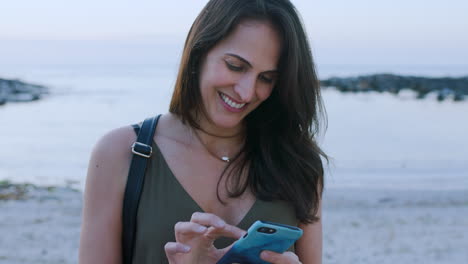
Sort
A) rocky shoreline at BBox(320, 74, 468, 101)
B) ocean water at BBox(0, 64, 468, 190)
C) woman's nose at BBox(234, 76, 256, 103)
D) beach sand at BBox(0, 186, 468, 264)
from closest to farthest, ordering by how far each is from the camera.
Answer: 1. woman's nose at BBox(234, 76, 256, 103)
2. beach sand at BBox(0, 186, 468, 264)
3. ocean water at BBox(0, 64, 468, 190)
4. rocky shoreline at BBox(320, 74, 468, 101)

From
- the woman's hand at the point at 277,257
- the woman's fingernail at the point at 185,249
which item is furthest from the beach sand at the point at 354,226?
the woman's fingernail at the point at 185,249

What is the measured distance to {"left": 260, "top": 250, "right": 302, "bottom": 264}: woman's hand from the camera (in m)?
2.24

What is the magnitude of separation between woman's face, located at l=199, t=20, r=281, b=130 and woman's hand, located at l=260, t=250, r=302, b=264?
2.18ft

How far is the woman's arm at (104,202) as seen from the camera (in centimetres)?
242

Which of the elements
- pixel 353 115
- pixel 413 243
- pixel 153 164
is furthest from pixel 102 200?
pixel 353 115

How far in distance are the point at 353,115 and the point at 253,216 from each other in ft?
98.1

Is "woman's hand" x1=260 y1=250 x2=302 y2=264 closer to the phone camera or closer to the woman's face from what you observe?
the phone camera

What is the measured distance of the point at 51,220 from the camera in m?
10.3

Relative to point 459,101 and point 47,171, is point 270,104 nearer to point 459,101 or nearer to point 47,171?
point 47,171

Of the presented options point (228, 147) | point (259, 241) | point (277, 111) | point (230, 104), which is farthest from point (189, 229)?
point (277, 111)

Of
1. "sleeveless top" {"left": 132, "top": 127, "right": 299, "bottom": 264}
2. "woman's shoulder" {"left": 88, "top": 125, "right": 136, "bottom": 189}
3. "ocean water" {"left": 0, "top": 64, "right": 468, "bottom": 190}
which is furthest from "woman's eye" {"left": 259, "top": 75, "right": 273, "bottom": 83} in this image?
"ocean water" {"left": 0, "top": 64, "right": 468, "bottom": 190}

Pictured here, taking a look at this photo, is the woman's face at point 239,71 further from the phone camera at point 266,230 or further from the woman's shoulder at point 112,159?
the phone camera at point 266,230

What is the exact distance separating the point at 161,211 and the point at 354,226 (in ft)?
27.3

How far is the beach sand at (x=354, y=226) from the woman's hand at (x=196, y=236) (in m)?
6.40
